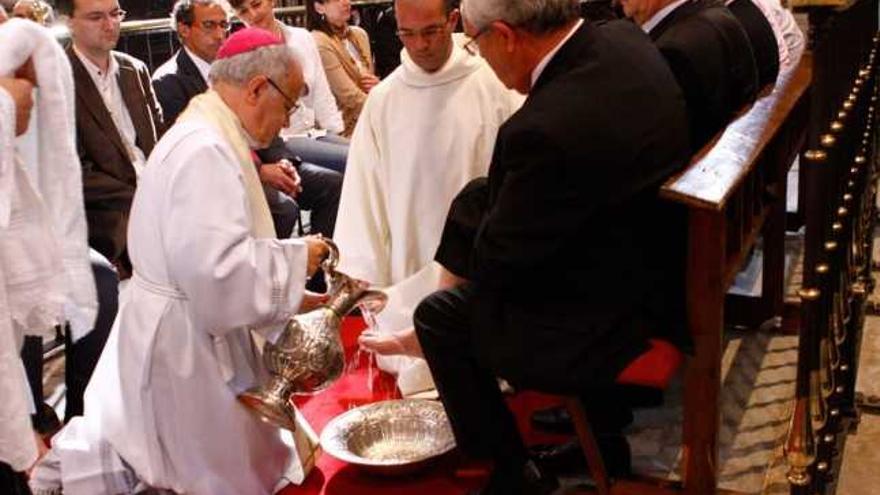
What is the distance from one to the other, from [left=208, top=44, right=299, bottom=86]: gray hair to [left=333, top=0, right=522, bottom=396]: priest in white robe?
0.76m

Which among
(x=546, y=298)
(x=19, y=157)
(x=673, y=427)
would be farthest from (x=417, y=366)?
(x=19, y=157)

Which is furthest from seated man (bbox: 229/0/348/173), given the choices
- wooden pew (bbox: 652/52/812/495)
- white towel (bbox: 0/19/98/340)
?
wooden pew (bbox: 652/52/812/495)

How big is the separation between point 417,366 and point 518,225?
1.50 meters

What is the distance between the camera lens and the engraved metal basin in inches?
138

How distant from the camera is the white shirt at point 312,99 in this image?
5.80 m

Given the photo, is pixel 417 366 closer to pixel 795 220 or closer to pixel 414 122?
pixel 414 122

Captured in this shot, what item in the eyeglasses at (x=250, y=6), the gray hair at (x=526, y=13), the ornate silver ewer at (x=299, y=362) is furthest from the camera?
the eyeglasses at (x=250, y=6)

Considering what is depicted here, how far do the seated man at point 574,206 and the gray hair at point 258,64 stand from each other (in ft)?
1.94

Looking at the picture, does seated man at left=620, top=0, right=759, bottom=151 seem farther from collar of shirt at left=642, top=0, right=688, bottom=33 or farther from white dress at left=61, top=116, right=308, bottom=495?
white dress at left=61, top=116, right=308, bottom=495

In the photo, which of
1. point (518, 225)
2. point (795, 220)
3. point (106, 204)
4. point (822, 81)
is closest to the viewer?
point (822, 81)

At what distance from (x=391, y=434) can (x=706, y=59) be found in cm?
165

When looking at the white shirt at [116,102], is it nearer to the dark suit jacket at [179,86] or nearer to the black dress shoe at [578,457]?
the dark suit jacket at [179,86]

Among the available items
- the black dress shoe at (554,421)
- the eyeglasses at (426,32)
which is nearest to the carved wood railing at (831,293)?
the black dress shoe at (554,421)

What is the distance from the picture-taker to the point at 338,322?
3.39m
